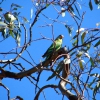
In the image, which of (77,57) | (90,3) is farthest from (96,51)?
(90,3)

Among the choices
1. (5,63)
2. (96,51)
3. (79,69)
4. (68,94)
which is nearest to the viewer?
(68,94)

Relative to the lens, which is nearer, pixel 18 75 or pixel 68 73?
pixel 68 73

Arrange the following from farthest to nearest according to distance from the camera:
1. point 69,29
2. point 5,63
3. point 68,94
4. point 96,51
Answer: point 69,29 < point 5,63 < point 96,51 < point 68,94

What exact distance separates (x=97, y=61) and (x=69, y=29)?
356 mm

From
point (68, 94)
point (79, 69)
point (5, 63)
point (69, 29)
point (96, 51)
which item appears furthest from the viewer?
point (69, 29)

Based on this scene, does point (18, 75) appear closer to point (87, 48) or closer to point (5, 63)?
point (5, 63)

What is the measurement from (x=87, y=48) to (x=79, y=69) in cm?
23

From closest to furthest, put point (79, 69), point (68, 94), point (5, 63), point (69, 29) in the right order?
1. point (68, 94)
2. point (79, 69)
3. point (5, 63)
4. point (69, 29)

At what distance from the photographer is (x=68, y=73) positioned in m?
1.41

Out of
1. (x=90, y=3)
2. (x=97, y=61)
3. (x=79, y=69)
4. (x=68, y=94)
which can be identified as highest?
(x=90, y=3)

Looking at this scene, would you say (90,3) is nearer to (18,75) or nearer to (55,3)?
(55,3)

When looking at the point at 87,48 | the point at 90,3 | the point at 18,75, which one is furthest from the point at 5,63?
the point at 90,3

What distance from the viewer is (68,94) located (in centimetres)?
123

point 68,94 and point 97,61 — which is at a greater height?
point 97,61
